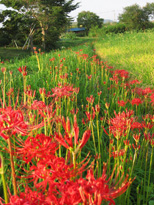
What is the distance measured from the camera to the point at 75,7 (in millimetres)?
22016

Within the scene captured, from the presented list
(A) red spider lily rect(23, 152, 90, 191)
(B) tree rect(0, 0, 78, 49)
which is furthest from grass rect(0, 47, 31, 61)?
(A) red spider lily rect(23, 152, 90, 191)

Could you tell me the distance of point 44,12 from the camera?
1842 centimetres

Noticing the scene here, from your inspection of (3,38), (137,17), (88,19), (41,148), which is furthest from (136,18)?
(41,148)

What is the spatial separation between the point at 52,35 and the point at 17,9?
381cm

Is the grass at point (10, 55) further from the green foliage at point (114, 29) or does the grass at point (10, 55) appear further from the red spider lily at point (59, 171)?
the green foliage at point (114, 29)

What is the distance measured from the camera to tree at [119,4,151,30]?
3028cm

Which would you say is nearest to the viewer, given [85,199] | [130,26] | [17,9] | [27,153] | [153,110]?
[85,199]

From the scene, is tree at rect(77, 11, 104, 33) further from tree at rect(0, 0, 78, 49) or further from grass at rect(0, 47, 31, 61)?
grass at rect(0, 47, 31, 61)

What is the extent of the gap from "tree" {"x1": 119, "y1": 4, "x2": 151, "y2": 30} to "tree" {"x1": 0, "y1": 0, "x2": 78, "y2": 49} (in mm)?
13744

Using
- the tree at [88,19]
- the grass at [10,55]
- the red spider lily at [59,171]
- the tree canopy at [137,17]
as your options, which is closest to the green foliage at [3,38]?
the grass at [10,55]

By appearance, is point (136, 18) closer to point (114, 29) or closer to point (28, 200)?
point (114, 29)

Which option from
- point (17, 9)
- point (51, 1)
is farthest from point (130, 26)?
point (17, 9)

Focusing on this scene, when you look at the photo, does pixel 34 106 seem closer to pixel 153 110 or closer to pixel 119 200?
pixel 119 200

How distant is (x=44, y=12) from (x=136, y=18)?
55.4 ft
